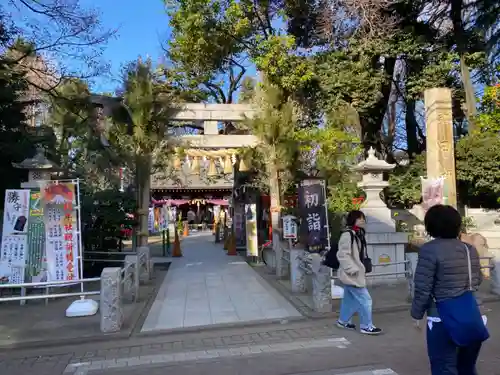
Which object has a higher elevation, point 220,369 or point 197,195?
point 197,195

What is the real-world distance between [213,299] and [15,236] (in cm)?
410

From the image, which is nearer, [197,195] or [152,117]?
[152,117]

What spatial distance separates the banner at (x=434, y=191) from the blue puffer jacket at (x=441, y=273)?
8446 millimetres

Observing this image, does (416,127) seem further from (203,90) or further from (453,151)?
(203,90)

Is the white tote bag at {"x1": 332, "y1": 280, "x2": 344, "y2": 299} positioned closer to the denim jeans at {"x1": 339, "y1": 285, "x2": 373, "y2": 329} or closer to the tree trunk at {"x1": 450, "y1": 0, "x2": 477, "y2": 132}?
the denim jeans at {"x1": 339, "y1": 285, "x2": 373, "y2": 329}

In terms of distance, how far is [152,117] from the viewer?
13383 mm

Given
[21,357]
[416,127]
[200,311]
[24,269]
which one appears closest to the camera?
[21,357]

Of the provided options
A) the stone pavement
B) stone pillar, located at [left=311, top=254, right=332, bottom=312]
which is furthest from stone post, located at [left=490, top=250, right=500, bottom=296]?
stone pillar, located at [left=311, top=254, right=332, bottom=312]

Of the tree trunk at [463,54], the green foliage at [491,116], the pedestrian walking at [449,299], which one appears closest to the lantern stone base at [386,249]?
the green foliage at [491,116]

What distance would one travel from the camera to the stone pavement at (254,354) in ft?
16.2

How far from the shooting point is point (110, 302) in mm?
6645

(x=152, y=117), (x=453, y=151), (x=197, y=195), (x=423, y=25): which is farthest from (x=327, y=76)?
(x=197, y=195)

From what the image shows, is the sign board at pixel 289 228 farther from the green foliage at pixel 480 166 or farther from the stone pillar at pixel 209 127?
the green foliage at pixel 480 166

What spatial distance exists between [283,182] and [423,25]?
7.73 m
